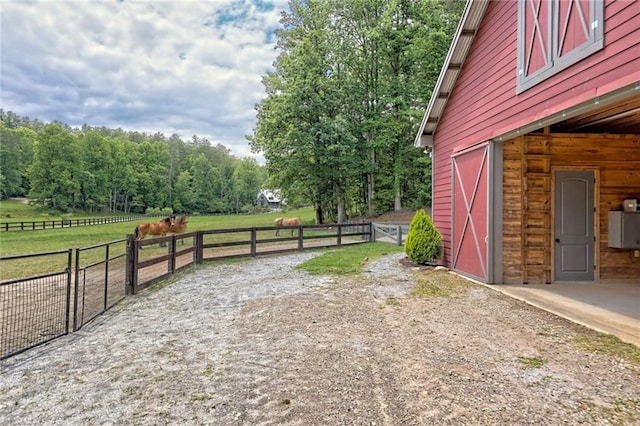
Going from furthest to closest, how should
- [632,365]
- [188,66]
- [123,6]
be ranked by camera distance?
1. [188,66]
2. [123,6]
3. [632,365]

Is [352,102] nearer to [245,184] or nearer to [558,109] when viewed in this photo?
[558,109]

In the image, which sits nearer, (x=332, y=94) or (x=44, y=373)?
(x=44, y=373)

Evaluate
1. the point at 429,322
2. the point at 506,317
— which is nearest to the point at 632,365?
the point at 506,317

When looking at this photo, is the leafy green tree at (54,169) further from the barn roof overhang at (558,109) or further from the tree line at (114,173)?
the barn roof overhang at (558,109)

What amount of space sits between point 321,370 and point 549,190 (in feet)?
20.0

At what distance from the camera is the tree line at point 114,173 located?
1618 inches

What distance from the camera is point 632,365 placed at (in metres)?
3.05

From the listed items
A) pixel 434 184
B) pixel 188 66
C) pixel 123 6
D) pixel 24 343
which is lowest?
pixel 24 343

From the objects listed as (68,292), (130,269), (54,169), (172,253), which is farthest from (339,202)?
(54,169)

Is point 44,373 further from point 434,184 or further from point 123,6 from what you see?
point 123,6

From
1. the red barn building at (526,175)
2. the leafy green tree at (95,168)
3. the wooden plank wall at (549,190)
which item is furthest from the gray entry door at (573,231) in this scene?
the leafy green tree at (95,168)

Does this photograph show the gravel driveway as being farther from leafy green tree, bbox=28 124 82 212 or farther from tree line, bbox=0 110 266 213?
tree line, bbox=0 110 266 213

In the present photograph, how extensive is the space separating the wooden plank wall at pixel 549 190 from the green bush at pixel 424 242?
6.73 ft

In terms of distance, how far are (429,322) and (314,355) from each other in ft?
5.86
